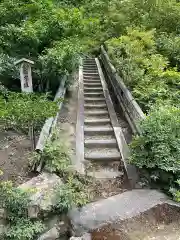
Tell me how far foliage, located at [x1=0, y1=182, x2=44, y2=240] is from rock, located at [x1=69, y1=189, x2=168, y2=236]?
703 mm

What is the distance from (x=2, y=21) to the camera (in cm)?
942

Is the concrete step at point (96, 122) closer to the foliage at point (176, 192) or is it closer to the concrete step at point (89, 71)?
the foliage at point (176, 192)

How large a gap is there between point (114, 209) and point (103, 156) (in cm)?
185

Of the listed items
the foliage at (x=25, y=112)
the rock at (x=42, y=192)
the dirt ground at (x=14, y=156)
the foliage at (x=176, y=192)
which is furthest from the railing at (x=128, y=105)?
the dirt ground at (x=14, y=156)

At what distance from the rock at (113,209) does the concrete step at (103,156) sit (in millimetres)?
1305

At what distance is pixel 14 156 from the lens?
20.2ft

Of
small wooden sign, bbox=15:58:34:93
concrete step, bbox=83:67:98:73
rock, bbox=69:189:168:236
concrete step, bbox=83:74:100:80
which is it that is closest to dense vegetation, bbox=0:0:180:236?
rock, bbox=69:189:168:236

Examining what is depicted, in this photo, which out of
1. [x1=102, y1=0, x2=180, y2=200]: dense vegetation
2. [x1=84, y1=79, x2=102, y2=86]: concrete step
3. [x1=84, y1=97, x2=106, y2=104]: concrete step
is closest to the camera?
[x1=102, y1=0, x2=180, y2=200]: dense vegetation

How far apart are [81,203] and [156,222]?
4.22 feet

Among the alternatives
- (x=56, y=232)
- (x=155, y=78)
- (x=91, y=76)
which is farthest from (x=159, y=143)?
(x=91, y=76)

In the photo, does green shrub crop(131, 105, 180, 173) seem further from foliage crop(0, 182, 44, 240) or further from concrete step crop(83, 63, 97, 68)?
concrete step crop(83, 63, 97, 68)

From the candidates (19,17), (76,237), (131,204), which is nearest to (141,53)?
(19,17)

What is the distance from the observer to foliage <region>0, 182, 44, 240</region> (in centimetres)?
421

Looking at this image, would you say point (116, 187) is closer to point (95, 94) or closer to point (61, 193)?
point (61, 193)
